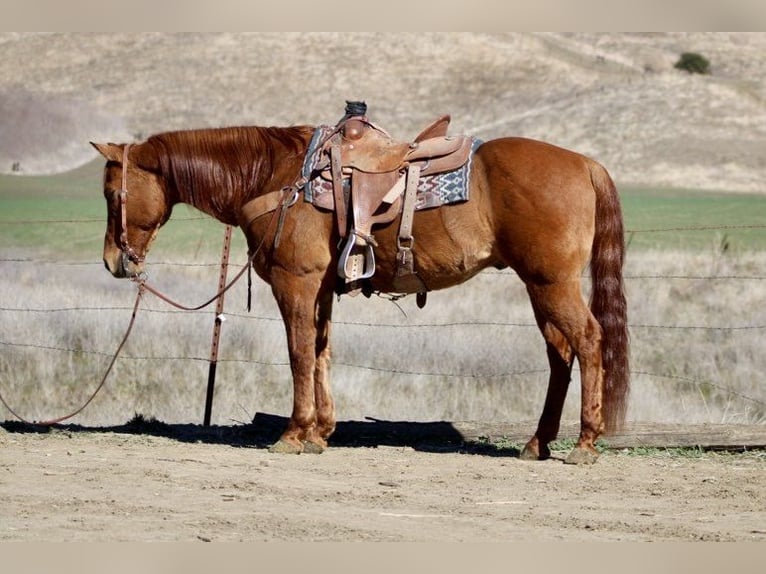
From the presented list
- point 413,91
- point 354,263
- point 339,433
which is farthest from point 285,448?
point 413,91

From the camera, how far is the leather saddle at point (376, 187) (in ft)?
26.7

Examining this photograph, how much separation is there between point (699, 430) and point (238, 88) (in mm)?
36626

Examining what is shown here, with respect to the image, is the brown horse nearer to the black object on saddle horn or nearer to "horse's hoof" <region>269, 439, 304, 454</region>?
"horse's hoof" <region>269, 439, 304, 454</region>

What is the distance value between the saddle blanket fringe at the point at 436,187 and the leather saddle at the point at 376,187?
0.12ft

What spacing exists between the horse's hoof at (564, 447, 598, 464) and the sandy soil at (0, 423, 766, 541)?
0.17ft

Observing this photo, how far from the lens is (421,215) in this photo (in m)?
8.18

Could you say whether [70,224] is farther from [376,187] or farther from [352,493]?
[352,493]

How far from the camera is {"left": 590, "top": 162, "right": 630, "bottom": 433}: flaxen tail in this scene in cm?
817

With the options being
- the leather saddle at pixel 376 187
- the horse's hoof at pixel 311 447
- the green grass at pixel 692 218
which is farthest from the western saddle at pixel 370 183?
the green grass at pixel 692 218

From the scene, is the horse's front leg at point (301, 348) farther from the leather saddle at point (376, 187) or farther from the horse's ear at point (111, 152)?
the horse's ear at point (111, 152)

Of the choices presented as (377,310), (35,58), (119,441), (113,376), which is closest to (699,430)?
(119,441)

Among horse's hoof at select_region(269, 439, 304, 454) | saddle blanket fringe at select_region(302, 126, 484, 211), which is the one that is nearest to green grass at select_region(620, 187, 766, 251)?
saddle blanket fringe at select_region(302, 126, 484, 211)

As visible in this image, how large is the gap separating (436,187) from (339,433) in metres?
2.12

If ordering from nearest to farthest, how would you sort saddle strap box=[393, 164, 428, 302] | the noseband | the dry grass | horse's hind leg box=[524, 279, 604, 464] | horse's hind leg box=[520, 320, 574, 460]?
horse's hind leg box=[524, 279, 604, 464], saddle strap box=[393, 164, 428, 302], horse's hind leg box=[520, 320, 574, 460], the noseband, the dry grass
